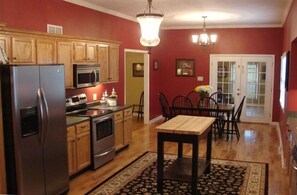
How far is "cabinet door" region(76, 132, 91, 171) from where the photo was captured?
4902mm

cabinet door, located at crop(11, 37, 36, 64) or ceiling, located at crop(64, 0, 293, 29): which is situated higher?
ceiling, located at crop(64, 0, 293, 29)

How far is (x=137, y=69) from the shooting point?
1022cm

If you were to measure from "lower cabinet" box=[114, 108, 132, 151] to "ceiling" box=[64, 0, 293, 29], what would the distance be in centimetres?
206

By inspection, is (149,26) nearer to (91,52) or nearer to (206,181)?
(91,52)

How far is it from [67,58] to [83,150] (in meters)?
1.45

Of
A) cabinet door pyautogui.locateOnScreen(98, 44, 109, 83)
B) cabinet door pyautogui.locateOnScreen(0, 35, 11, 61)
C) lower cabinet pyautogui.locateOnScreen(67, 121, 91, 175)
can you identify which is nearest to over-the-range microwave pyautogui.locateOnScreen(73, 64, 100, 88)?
cabinet door pyautogui.locateOnScreen(98, 44, 109, 83)

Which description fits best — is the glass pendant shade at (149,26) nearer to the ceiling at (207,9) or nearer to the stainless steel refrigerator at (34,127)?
the stainless steel refrigerator at (34,127)

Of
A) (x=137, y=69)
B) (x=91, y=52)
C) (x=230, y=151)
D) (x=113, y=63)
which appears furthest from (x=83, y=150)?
(x=137, y=69)

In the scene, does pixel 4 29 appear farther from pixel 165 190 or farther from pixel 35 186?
pixel 165 190

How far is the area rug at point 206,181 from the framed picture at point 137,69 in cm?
485

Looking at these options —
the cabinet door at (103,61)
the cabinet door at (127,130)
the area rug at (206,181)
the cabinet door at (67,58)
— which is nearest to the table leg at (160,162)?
the area rug at (206,181)

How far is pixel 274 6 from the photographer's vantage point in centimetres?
625

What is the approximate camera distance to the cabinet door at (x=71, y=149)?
15.3 ft

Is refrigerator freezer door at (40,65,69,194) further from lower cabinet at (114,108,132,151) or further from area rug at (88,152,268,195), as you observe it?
lower cabinet at (114,108,132,151)
